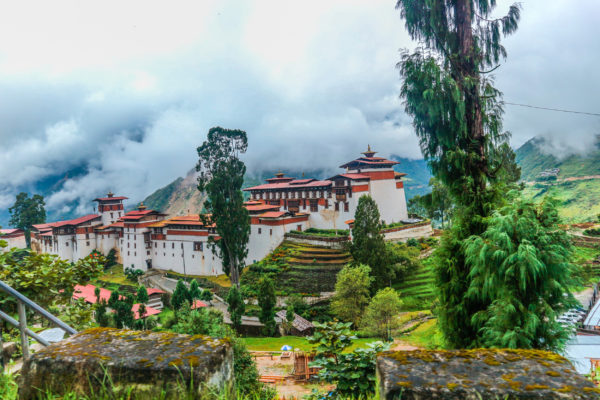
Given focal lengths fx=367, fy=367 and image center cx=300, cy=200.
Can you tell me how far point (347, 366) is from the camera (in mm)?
3367

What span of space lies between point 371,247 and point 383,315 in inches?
224

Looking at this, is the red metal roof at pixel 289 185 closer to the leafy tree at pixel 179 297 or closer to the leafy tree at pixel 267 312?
the leafy tree at pixel 267 312

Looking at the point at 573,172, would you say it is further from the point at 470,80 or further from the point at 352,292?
the point at 470,80

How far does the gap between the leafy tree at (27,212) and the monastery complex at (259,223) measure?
3.95m

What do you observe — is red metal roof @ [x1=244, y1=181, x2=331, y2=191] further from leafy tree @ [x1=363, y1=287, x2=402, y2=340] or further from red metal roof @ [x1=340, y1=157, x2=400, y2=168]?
leafy tree @ [x1=363, y1=287, x2=402, y2=340]

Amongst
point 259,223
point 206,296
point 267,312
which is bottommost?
point 267,312

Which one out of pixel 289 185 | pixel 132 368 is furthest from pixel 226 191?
pixel 132 368

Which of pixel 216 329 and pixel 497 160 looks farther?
pixel 216 329

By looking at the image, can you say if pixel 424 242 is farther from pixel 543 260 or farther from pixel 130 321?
pixel 543 260

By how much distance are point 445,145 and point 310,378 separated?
888 cm

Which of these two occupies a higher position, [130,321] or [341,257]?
[341,257]

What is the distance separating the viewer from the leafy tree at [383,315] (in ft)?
63.8

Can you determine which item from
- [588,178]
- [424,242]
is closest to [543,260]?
[424,242]

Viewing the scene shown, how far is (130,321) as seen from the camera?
20953 mm
